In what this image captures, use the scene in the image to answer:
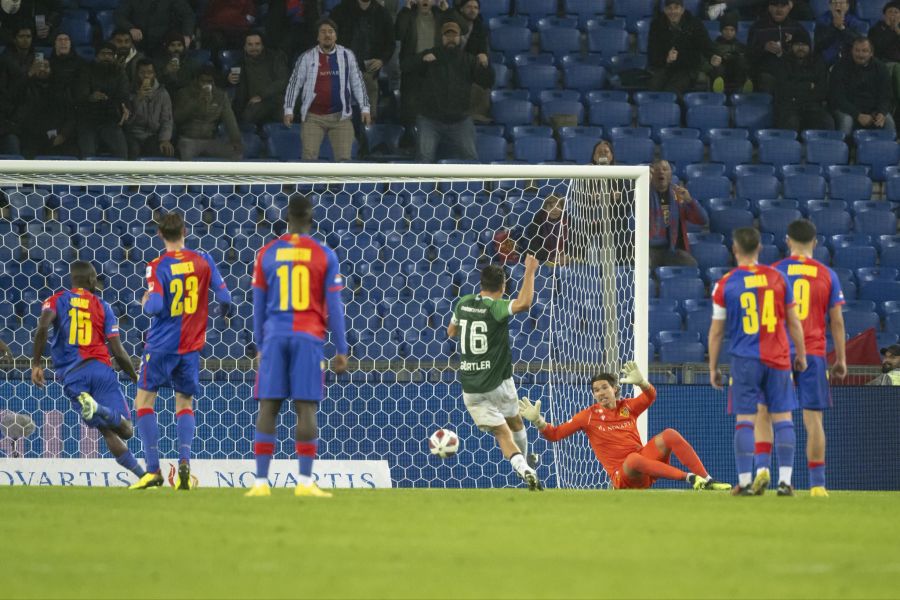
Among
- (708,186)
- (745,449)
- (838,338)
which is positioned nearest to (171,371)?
(745,449)

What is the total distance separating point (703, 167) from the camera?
59.0ft

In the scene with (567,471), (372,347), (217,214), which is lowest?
(567,471)

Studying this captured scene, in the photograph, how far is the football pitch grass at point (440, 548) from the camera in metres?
5.18

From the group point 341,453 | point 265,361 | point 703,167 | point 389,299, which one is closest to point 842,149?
point 703,167

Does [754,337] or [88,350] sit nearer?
[754,337]

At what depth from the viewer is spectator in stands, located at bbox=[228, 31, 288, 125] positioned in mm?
17281

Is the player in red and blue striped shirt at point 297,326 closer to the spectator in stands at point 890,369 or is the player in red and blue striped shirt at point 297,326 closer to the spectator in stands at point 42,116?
the spectator in stands at point 890,369

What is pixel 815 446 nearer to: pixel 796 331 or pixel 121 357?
pixel 796 331

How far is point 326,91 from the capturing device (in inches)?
643

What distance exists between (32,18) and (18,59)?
127 centimetres

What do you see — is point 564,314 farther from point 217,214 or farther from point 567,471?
point 217,214

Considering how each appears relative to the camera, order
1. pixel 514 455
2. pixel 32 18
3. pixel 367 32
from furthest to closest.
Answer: pixel 32 18
pixel 367 32
pixel 514 455

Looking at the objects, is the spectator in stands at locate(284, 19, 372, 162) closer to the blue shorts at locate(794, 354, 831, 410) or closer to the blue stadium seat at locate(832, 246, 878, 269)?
the blue stadium seat at locate(832, 246, 878, 269)

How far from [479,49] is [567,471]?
6.43 m
